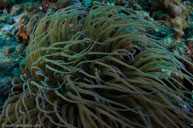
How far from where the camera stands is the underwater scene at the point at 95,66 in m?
1.58

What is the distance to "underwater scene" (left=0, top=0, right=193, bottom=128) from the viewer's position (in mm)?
1576

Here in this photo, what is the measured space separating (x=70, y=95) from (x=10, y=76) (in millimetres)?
1410

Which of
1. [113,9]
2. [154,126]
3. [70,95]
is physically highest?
[113,9]

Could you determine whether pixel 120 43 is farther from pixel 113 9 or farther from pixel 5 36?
pixel 5 36

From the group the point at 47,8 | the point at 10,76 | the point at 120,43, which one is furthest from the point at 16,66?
the point at 120,43

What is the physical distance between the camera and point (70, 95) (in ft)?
5.20

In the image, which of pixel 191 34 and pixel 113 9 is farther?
pixel 191 34

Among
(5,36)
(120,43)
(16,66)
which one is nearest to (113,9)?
(120,43)

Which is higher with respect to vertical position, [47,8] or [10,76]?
[47,8]

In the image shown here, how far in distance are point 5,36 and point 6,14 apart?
92cm

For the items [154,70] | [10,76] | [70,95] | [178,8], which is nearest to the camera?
[70,95]

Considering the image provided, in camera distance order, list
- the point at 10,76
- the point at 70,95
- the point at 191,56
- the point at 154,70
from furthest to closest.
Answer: the point at 191,56, the point at 10,76, the point at 154,70, the point at 70,95

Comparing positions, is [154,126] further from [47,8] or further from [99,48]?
[47,8]

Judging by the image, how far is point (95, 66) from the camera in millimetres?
2012
